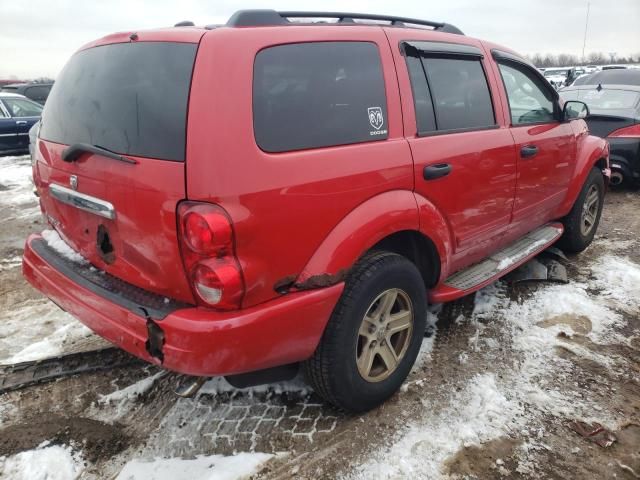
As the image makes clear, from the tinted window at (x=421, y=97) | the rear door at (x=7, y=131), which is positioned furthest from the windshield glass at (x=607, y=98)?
the rear door at (x=7, y=131)

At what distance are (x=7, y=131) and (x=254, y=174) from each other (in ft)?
33.8

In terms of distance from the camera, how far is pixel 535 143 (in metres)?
3.50

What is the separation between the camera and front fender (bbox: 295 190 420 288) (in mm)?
2131

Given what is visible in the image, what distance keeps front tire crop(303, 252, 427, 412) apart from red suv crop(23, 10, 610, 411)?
1 cm

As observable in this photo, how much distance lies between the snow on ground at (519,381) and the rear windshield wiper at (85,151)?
5.58 feet

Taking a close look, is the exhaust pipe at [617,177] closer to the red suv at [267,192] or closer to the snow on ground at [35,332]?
the red suv at [267,192]

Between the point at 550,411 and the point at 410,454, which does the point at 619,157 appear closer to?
the point at 550,411

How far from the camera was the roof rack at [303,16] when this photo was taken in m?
2.16

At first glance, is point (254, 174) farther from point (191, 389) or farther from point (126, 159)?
point (191, 389)

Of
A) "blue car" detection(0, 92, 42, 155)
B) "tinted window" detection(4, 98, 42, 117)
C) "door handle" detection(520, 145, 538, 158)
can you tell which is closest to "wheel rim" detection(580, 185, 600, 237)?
"door handle" detection(520, 145, 538, 158)

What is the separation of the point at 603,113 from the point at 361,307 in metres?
6.33

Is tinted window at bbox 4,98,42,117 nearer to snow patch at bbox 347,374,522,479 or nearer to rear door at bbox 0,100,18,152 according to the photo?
rear door at bbox 0,100,18,152

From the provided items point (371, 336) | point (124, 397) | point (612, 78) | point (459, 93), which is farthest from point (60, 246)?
point (612, 78)

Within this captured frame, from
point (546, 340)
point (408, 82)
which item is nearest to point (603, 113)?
point (546, 340)
